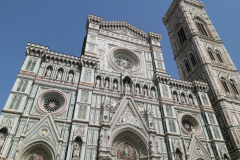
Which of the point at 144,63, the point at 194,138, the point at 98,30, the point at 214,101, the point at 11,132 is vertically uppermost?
the point at 98,30

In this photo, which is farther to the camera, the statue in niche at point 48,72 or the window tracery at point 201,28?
the window tracery at point 201,28

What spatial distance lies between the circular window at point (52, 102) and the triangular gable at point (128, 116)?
15.4 ft

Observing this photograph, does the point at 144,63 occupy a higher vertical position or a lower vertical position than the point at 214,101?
higher

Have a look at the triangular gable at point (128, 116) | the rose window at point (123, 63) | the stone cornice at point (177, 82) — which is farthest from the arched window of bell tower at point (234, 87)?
the triangular gable at point (128, 116)

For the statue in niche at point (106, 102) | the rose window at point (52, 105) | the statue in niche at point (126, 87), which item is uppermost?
the statue in niche at point (126, 87)

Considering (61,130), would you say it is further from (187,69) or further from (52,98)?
(187,69)

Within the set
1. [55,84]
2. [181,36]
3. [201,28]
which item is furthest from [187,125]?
[201,28]

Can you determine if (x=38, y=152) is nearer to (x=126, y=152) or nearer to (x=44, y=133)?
Answer: (x=44, y=133)

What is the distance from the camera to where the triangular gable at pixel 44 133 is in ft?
44.6

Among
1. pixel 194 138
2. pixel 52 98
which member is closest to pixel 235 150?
pixel 194 138

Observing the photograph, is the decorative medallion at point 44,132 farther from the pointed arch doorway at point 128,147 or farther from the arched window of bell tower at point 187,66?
the arched window of bell tower at point 187,66

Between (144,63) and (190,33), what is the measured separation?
14241 mm

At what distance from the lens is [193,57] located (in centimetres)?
3078

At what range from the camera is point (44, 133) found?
14.1 meters
